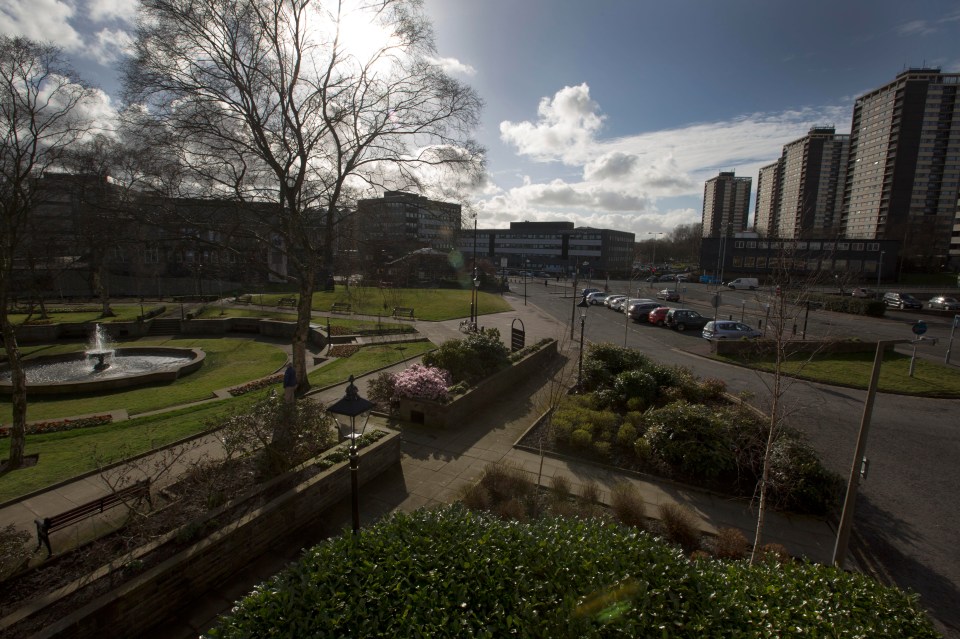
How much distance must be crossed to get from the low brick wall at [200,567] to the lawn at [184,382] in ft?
31.4

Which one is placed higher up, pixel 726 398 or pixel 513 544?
pixel 513 544

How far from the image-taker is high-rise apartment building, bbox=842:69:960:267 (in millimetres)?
88312

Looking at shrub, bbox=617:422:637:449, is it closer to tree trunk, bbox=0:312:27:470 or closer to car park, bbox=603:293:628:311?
tree trunk, bbox=0:312:27:470

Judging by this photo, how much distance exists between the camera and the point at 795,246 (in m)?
6.42

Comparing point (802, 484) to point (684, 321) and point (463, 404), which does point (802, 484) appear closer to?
point (463, 404)

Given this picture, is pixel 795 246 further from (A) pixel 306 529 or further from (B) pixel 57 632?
(B) pixel 57 632

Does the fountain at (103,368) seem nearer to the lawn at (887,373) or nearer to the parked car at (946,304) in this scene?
the lawn at (887,373)

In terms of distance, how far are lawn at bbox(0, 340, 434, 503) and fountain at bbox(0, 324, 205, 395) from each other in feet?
3.23

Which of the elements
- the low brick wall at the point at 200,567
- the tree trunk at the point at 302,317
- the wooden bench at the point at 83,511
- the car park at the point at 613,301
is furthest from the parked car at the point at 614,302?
the wooden bench at the point at 83,511

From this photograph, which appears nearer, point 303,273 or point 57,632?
point 57,632

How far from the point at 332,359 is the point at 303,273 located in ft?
26.3

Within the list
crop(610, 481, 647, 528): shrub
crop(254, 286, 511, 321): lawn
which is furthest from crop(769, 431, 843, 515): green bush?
crop(254, 286, 511, 321): lawn

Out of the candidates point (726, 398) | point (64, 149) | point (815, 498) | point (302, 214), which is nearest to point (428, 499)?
point (815, 498)

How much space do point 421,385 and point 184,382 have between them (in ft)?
37.1
